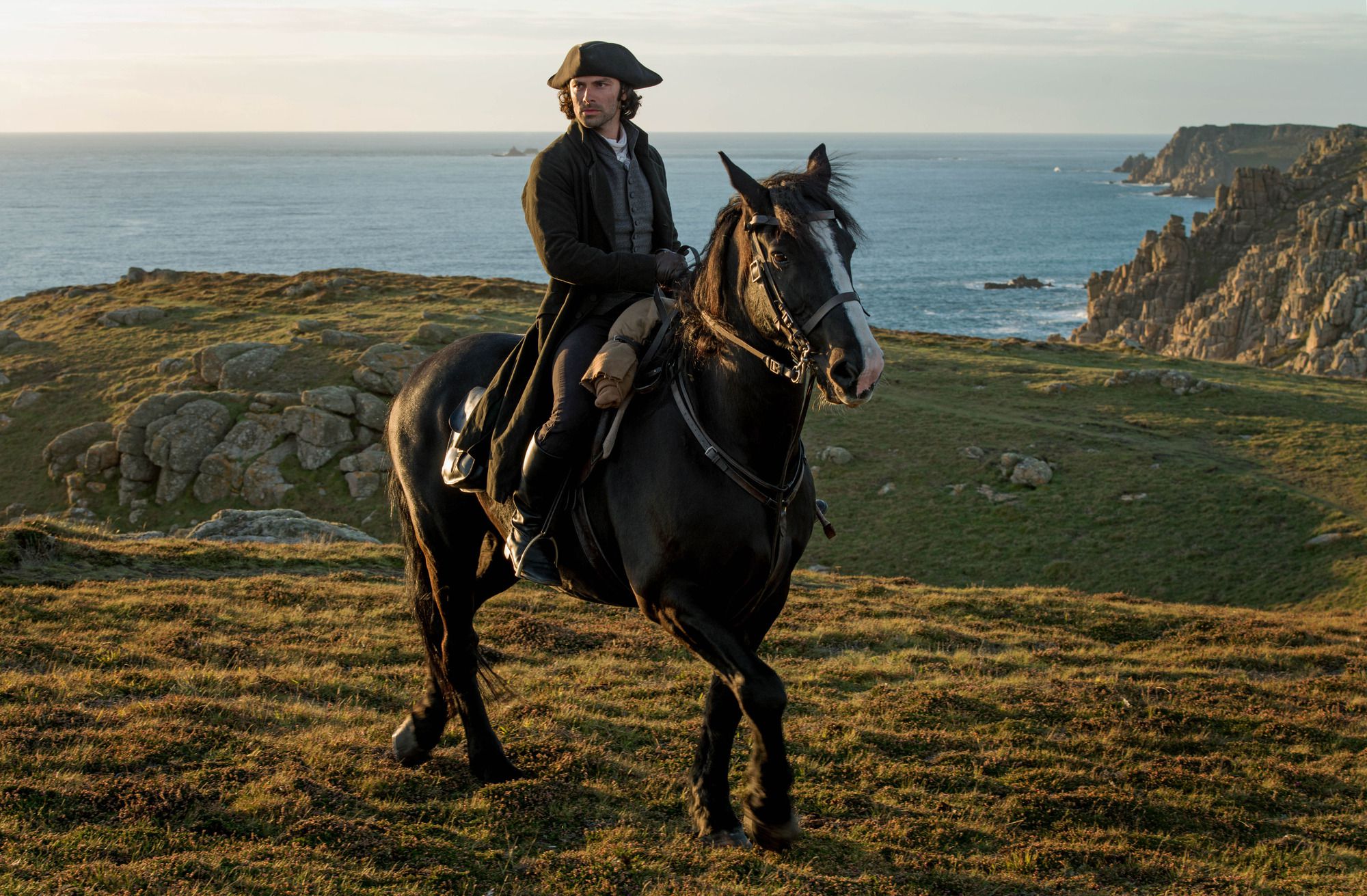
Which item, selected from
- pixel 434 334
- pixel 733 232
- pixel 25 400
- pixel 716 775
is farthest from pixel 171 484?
pixel 733 232

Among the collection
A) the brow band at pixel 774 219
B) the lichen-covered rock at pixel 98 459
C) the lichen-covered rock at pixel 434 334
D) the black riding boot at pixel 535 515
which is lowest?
the lichen-covered rock at pixel 98 459

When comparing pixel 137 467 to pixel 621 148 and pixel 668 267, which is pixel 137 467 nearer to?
pixel 621 148

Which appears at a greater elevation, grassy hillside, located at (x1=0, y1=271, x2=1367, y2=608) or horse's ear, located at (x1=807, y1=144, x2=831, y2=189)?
horse's ear, located at (x1=807, y1=144, x2=831, y2=189)

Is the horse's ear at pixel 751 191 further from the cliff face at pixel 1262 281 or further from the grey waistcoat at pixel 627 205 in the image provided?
the cliff face at pixel 1262 281

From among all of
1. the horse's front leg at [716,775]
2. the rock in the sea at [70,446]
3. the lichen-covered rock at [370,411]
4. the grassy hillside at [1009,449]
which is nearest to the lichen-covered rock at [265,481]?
the grassy hillside at [1009,449]

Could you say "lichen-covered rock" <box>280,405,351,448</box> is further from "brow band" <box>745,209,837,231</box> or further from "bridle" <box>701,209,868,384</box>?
"brow band" <box>745,209,837,231</box>

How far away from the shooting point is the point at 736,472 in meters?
6.20

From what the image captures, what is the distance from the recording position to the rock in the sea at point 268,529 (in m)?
20.7

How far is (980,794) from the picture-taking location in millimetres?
8367

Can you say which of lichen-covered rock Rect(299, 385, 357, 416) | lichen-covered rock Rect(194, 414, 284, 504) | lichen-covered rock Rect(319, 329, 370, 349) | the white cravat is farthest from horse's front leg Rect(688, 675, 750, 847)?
lichen-covered rock Rect(319, 329, 370, 349)

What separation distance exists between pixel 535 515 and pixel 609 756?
108 inches

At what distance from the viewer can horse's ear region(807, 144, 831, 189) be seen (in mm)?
5926

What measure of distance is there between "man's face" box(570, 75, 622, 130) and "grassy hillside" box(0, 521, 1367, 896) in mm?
5018

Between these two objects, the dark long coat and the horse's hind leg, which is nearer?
the dark long coat
